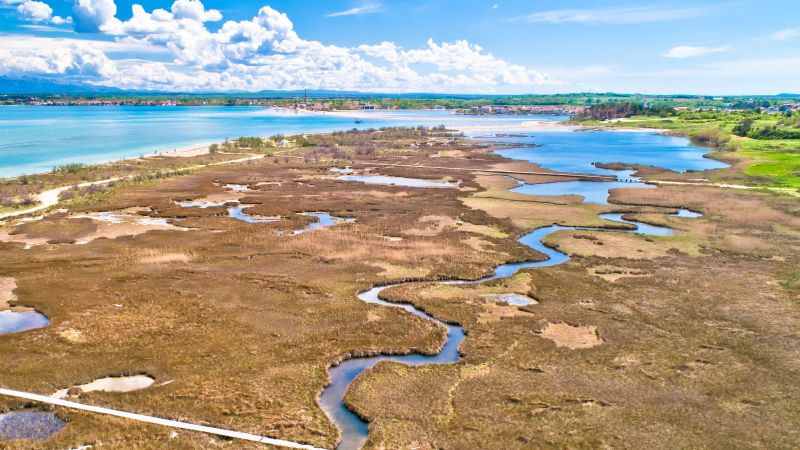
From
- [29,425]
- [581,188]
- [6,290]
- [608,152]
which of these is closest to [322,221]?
[6,290]

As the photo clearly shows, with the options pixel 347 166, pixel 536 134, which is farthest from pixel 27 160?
pixel 536 134

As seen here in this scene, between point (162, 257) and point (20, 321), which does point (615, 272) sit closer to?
point (162, 257)

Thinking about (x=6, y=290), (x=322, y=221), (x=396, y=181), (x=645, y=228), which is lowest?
(x=6, y=290)

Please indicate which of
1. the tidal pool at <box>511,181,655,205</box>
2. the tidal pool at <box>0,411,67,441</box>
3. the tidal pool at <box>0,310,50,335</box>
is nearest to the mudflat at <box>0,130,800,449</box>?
the tidal pool at <box>0,411,67,441</box>

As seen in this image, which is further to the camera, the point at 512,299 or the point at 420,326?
the point at 512,299

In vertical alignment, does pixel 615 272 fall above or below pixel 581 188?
below

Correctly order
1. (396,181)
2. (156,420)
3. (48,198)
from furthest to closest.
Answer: (396,181), (48,198), (156,420)

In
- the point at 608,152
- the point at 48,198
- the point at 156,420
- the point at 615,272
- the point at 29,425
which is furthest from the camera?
the point at 608,152
